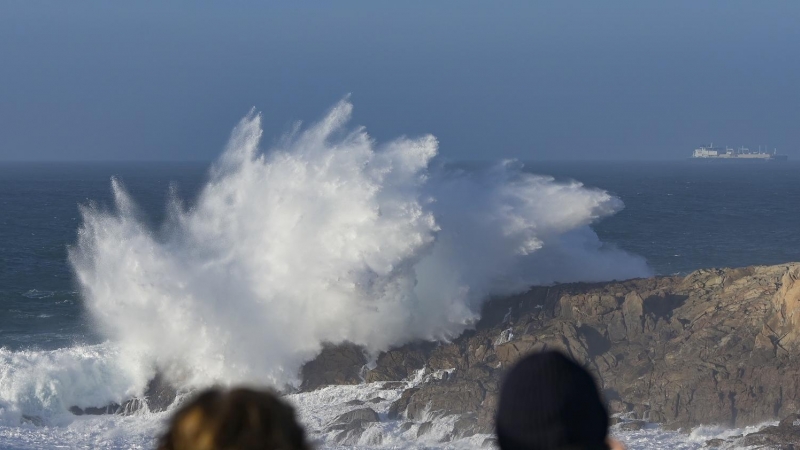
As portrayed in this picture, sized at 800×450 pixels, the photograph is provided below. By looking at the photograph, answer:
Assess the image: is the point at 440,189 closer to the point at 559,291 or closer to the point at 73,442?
the point at 559,291

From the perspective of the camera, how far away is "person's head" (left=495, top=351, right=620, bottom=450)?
8.46 feet

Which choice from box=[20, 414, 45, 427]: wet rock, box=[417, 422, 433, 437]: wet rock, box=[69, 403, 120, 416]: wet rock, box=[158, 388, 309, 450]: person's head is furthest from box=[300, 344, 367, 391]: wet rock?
box=[158, 388, 309, 450]: person's head

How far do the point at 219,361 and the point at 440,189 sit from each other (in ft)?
27.7

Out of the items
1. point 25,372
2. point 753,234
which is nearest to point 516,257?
point 25,372

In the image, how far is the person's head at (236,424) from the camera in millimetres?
2189

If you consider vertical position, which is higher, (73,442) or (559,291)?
(559,291)

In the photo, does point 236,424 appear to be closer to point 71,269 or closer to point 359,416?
point 359,416

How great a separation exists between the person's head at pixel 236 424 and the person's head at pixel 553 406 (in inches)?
25.9

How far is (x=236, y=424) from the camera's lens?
7.21 feet

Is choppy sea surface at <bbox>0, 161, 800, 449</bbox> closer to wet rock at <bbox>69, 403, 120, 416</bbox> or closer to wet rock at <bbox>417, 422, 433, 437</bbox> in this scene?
wet rock at <bbox>417, 422, 433, 437</bbox>

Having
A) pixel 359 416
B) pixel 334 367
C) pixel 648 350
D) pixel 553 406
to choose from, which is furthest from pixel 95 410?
pixel 553 406

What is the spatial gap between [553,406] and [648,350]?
59.7 ft

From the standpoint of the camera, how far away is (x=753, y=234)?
5541 centimetres

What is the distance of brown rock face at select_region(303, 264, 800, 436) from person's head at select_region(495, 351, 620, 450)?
15.2 meters
